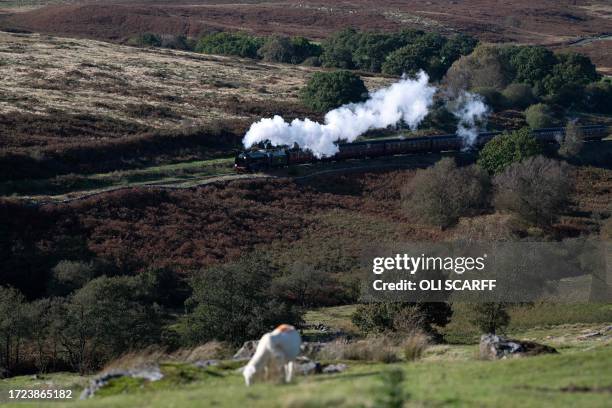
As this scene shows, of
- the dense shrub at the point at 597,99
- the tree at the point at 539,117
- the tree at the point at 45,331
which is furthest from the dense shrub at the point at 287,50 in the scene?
the tree at the point at 45,331

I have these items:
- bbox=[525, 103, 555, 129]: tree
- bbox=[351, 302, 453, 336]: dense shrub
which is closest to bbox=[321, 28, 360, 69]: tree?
bbox=[525, 103, 555, 129]: tree

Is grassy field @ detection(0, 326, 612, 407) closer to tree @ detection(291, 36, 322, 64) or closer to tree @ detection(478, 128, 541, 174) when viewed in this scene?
tree @ detection(478, 128, 541, 174)

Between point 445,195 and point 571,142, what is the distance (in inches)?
1245

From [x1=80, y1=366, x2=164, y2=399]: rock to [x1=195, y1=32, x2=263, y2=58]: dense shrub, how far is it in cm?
13854

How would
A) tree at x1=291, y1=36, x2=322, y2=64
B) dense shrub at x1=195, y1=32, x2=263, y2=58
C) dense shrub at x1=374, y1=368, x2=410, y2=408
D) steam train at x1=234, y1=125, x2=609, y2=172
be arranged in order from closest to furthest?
dense shrub at x1=374, y1=368, x2=410, y2=408 < steam train at x1=234, y1=125, x2=609, y2=172 < tree at x1=291, y1=36, x2=322, y2=64 < dense shrub at x1=195, y1=32, x2=263, y2=58

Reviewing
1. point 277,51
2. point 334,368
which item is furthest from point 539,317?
point 277,51

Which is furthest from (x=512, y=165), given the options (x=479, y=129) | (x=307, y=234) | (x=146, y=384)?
(x=146, y=384)

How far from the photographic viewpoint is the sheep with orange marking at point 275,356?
64.7ft

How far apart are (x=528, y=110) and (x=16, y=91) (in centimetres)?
6559

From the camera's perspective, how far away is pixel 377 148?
296ft

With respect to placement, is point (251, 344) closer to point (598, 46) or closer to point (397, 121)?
point (397, 121)

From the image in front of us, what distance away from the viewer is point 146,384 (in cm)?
2120

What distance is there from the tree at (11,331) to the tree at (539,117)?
82.4 meters

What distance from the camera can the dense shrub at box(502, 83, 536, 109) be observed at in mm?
122906
